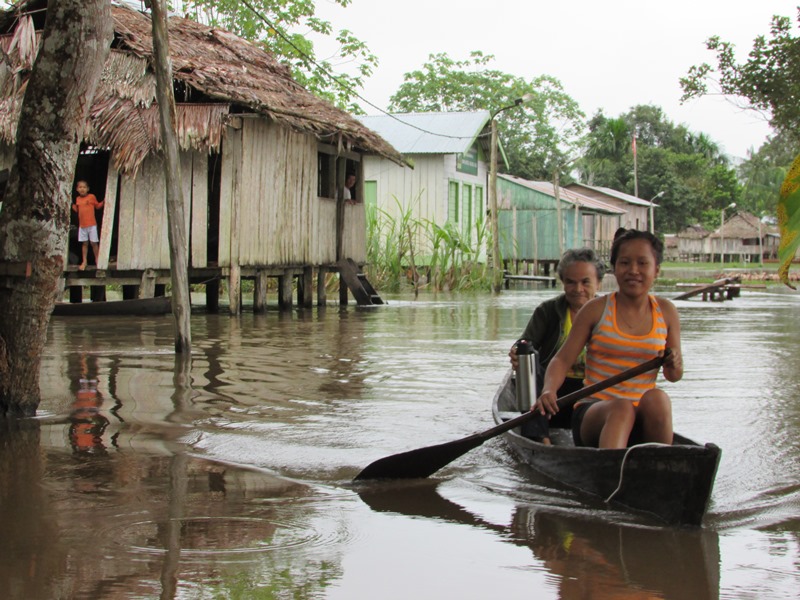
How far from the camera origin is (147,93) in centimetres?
1258

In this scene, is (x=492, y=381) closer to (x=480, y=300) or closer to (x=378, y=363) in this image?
(x=378, y=363)

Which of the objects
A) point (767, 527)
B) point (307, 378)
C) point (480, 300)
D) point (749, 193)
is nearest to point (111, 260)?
point (307, 378)

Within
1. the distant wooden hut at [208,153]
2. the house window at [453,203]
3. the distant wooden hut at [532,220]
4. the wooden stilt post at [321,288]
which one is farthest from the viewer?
the distant wooden hut at [532,220]

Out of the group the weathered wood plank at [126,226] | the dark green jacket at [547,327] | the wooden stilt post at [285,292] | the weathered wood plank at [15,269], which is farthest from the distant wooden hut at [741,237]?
the weathered wood plank at [15,269]

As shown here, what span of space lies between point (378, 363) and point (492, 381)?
1.41 m

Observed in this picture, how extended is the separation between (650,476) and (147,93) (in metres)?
10.1

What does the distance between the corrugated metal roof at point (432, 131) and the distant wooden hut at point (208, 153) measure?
9207 millimetres

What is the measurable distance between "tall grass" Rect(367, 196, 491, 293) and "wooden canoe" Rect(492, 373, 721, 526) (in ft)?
55.8

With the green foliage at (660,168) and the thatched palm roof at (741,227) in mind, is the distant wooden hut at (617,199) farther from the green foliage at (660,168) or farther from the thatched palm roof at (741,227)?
the thatched palm roof at (741,227)

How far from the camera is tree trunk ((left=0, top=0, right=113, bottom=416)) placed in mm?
5781

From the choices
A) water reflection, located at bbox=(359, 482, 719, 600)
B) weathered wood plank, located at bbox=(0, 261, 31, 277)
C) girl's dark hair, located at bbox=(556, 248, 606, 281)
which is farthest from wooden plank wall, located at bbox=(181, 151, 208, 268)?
water reflection, located at bbox=(359, 482, 719, 600)

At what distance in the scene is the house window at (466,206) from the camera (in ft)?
93.6

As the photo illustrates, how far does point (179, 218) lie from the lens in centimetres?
926

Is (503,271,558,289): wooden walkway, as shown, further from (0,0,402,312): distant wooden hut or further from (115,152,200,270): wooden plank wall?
(115,152,200,270): wooden plank wall
